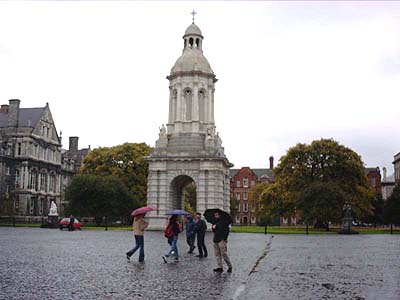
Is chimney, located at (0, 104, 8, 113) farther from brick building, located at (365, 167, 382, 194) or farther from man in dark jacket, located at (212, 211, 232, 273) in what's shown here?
brick building, located at (365, 167, 382, 194)

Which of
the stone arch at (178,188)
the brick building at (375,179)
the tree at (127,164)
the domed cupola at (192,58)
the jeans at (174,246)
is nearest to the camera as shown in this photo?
the jeans at (174,246)

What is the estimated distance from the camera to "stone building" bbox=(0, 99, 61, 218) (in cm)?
8088

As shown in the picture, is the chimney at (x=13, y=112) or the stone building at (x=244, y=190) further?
the stone building at (x=244, y=190)

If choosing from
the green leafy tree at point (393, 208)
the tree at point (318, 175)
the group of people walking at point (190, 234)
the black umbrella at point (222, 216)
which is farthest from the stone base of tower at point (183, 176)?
the black umbrella at point (222, 216)

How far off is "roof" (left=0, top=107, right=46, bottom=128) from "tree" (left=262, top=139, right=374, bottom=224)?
1680 inches

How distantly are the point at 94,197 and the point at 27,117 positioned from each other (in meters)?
29.0

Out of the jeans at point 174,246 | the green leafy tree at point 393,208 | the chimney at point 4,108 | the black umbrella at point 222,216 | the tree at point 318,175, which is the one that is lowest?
the jeans at point 174,246

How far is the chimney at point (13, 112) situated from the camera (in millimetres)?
84269

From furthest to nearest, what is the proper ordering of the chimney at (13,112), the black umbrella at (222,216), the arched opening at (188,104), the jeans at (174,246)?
the chimney at (13,112)
the arched opening at (188,104)
the jeans at (174,246)
the black umbrella at (222,216)

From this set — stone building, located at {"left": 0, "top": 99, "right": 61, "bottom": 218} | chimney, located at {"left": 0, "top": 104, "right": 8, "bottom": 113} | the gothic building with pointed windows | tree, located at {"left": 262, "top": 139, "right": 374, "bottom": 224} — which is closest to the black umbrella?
tree, located at {"left": 262, "top": 139, "right": 374, "bottom": 224}

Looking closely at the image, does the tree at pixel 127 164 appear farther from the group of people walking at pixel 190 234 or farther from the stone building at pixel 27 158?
the group of people walking at pixel 190 234

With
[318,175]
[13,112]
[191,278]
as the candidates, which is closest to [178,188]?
[318,175]

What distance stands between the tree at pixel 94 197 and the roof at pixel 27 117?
78.9 feet

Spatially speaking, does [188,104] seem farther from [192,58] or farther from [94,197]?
[94,197]
